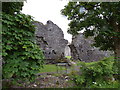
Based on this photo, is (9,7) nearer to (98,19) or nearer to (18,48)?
(18,48)

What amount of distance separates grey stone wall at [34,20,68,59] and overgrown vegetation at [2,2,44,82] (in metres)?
5.83

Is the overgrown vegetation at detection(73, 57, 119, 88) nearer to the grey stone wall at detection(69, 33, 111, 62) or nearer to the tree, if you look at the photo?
the tree

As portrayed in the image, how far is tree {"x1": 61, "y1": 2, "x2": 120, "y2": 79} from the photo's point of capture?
364cm

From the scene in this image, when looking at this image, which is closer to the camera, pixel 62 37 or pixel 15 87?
pixel 15 87

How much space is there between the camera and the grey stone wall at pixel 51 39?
8562mm

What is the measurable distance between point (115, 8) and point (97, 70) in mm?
2379

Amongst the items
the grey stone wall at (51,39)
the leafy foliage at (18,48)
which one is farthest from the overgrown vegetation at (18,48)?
the grey stone wall at (51,39)

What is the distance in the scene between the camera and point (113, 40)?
4242 millimetres

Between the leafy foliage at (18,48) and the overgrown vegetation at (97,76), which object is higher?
the leafy foliage at (18,48)

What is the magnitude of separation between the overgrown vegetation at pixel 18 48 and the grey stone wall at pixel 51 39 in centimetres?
583

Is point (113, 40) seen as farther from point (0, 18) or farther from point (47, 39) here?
point (47, 39)

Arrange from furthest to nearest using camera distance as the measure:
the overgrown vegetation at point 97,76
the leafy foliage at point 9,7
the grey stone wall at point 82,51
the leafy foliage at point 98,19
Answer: the grey stone wall at point 82,51
the leafy foliage at point 98,19
the overgrown vegetation at point 97,76
the leafy foliage at point 9,7

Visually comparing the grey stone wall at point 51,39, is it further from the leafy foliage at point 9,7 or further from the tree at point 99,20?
the leafy foliage at point 9,7

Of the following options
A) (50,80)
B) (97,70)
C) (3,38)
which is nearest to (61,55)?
(50,80)
